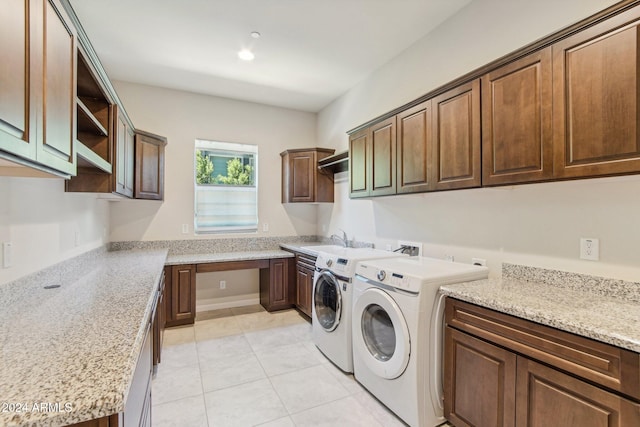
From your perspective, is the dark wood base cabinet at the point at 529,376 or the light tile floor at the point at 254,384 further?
the light tile floor at the point at 254,384

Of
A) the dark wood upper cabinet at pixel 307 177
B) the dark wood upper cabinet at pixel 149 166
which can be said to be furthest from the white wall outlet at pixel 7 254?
the dark wood upper cabinet at pixel 307 177

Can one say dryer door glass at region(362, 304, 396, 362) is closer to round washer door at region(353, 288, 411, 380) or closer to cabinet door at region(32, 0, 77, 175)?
round washer door at region(353, 288, 411, 380)

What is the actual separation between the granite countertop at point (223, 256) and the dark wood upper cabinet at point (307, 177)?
2.62 feet

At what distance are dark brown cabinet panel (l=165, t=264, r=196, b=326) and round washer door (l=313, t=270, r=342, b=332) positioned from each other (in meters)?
1.47

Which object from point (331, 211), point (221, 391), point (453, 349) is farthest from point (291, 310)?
point (453, 349)

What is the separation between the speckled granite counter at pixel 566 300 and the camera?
120 cm

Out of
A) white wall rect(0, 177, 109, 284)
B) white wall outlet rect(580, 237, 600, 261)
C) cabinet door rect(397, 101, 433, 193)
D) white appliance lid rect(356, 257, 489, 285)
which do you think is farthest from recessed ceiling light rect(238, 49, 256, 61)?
white wall outlet rect(580, 237, 600, 261)

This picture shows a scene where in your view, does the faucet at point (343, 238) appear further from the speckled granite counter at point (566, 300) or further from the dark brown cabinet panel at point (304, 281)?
the speckled granite counter at point (566, 300)

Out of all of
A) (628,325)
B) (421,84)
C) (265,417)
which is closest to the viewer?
(628,325)

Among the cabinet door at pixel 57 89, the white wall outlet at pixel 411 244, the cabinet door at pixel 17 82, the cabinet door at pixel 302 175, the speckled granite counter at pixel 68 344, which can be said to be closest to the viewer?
the speckled granite counter at pixel 68 344

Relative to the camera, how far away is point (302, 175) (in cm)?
418

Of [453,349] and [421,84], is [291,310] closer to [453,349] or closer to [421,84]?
[453,349]

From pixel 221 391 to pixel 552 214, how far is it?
8.45 feet

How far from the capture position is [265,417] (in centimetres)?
199
